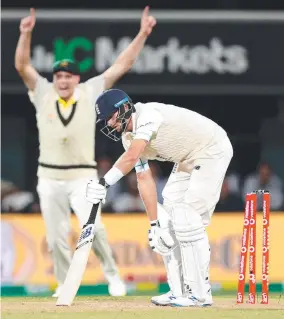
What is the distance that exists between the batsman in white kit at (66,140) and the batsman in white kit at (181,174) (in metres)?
1.83

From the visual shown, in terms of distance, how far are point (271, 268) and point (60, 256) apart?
2717mm

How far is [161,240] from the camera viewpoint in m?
8.76

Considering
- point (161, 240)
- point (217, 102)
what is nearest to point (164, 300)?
point (161, 240)

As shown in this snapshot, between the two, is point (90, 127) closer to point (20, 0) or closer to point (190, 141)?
point (190, 141)

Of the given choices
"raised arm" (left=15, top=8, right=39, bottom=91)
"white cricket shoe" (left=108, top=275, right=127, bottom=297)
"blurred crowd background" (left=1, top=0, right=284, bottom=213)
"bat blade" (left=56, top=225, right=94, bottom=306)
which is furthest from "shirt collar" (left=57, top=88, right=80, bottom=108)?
"blurred crowd background" (left=1, top=0, right=284, bottom=213)

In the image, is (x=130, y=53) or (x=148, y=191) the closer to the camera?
(x=148, y=191)

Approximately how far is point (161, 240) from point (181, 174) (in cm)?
49

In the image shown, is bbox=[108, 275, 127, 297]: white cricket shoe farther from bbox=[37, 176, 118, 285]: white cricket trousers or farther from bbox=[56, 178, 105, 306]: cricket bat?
bbox=[56, 178, 105, 306]: cricket bat

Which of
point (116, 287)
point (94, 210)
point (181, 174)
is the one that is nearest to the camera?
point (94, 210)

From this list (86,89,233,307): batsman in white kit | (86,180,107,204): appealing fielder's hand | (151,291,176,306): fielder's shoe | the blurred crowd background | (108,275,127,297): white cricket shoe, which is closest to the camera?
(86,180,107,204): appealing fielder's hand

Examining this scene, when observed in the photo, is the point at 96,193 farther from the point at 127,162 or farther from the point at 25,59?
the point at 25,59

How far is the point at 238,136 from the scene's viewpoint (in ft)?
59.8

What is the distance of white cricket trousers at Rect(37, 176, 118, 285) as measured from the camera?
10688 millimetres

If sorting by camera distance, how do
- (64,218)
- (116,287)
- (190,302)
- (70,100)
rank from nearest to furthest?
(190,302)
(116,287)
(70,100)
(64,218)
